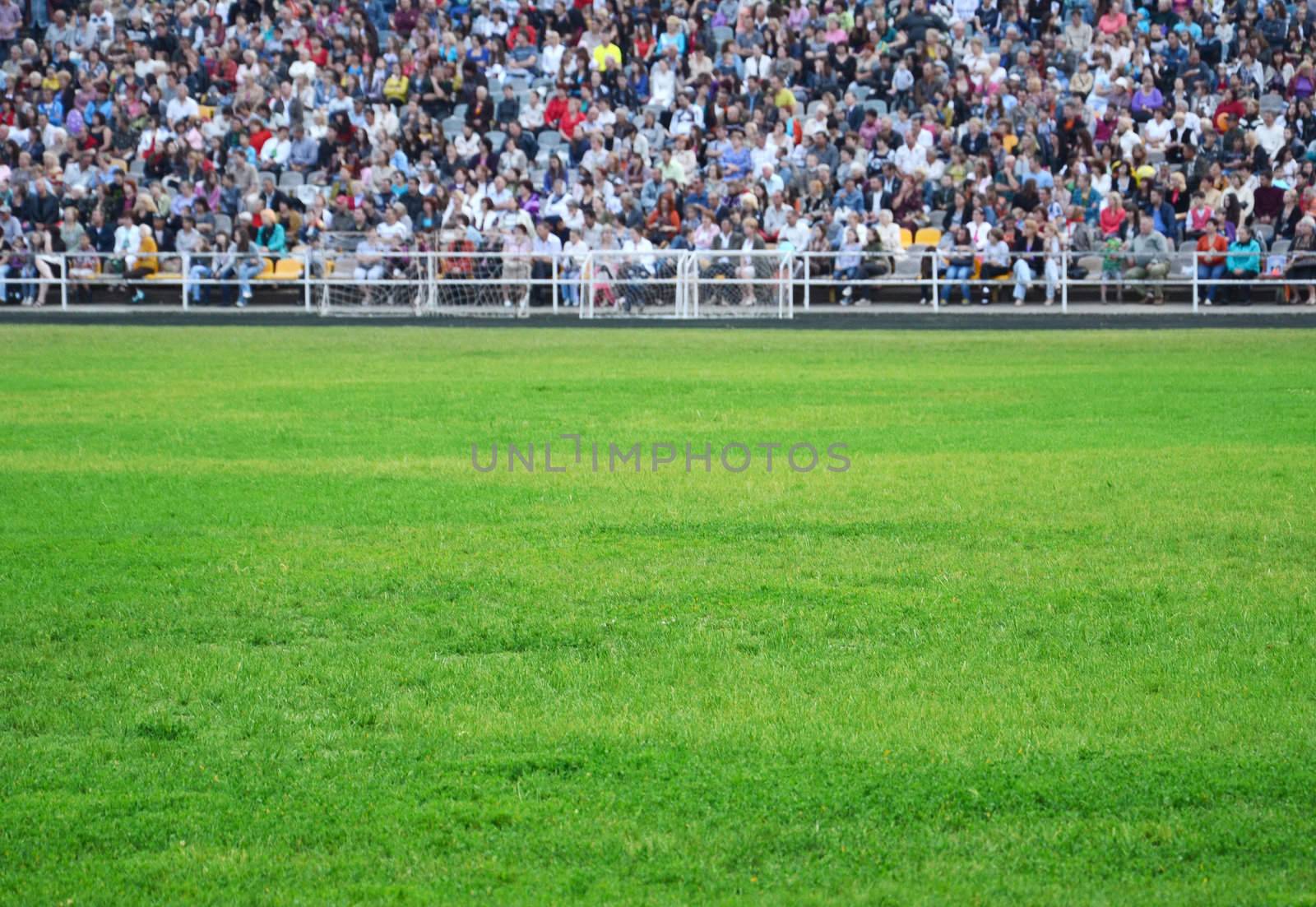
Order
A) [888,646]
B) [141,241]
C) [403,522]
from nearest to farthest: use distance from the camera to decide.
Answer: [888,646]
[403,522]
[141,241]

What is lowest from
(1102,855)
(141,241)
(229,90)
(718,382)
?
(1102,855)

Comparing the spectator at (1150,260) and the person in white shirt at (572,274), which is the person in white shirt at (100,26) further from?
the spectator at (1150,260)

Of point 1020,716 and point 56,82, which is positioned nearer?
point 1020,716

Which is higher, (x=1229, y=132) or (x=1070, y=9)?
(x=1070, y=9)

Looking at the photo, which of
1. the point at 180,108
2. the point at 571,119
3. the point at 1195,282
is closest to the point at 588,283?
the point at 571,119

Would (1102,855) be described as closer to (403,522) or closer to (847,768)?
(847,768)

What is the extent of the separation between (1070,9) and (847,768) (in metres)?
28.9

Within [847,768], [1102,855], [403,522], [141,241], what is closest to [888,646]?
[847,768]

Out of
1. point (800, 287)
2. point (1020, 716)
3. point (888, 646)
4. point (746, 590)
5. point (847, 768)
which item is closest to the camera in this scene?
point (847, 768)

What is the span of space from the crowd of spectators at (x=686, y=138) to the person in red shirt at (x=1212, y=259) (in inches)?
2.1

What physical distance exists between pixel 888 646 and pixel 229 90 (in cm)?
3062

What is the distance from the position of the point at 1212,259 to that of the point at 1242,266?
0.53 meters

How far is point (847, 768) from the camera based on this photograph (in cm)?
522

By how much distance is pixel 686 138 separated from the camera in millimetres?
29906
